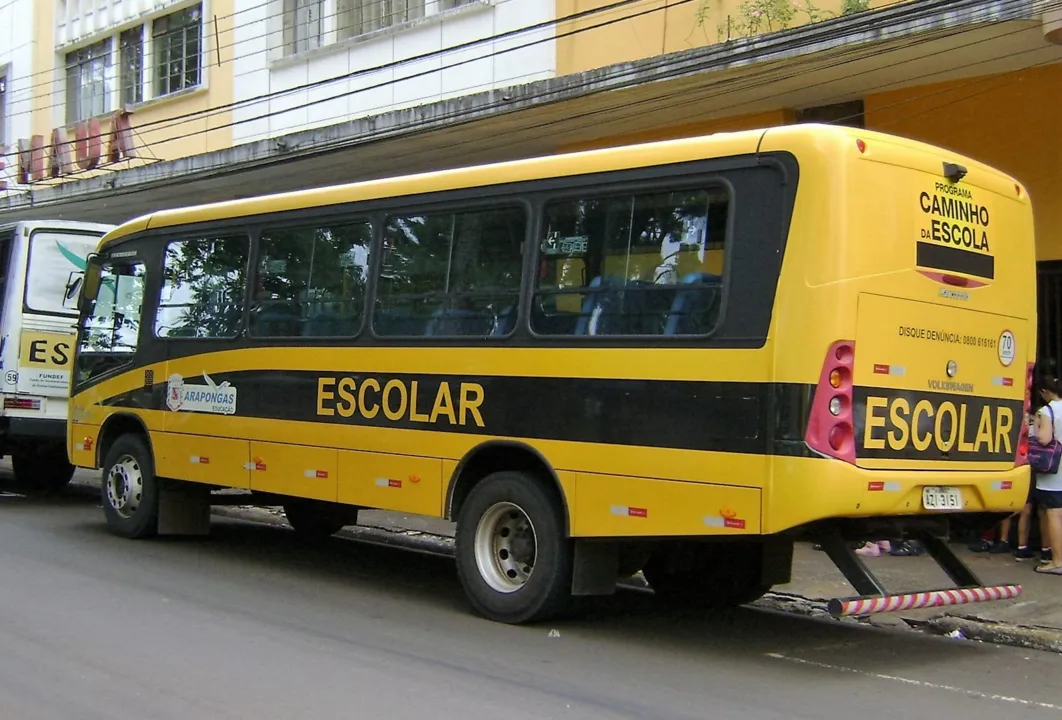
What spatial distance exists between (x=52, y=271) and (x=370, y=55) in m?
6.15

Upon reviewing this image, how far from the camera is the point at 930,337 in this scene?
22.0 feet

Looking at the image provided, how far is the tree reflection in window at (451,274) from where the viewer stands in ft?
25.8

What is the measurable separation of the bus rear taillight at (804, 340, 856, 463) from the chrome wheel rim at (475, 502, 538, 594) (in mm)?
2192

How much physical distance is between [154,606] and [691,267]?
14.1 feet

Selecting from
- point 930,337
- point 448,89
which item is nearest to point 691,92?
point 448,89

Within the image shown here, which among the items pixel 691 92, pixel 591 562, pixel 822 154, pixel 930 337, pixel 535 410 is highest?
pixel 691 92

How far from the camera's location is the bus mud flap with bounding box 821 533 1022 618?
636 centimetres

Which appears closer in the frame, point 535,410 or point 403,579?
point 535,410

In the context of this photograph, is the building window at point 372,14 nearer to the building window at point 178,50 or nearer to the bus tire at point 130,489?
the building window at point 178,50

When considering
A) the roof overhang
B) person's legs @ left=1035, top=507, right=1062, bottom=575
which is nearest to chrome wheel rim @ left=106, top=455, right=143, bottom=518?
the roof overhang

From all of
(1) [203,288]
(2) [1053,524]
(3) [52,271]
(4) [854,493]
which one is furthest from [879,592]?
(3) [52,271]

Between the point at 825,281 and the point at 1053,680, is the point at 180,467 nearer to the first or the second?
the point at 825,281

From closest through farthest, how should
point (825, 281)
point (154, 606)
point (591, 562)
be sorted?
point (825, 281)
point (591, 562)
point (154, 606)

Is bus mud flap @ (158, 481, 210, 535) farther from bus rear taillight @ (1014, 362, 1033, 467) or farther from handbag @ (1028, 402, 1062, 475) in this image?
handbag @ (1028, 402, 1062, 475)
